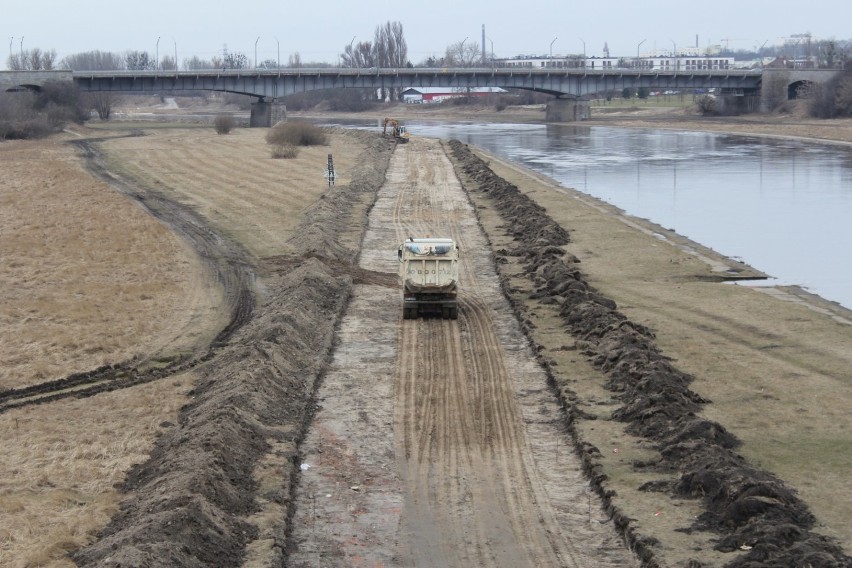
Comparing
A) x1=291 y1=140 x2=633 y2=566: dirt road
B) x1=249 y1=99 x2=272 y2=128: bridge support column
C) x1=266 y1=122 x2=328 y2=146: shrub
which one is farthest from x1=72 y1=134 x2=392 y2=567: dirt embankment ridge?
x1=249 y1=99 x2=272 y2=128: bridge support column

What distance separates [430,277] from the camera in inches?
1126

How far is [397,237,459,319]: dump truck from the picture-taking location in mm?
28469

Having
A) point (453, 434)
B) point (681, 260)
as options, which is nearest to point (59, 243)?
point (681, 260)

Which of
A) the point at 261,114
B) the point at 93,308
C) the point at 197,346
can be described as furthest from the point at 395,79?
the point at 197,346

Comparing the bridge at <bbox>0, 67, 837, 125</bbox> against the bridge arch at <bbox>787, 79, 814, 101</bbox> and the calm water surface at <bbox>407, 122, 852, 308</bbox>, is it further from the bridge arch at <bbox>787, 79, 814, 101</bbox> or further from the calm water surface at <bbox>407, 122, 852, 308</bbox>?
the calm water surface at <bbox>407, 122, 852, 308</bbox>

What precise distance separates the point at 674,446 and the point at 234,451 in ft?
22.9

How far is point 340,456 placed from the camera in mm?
19234

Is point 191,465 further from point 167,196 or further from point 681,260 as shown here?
point 167,196

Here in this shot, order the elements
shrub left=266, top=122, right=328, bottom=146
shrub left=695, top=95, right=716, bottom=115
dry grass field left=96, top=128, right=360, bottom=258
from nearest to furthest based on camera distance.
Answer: dry grass field left=96, top=128, right=360, bottom=258 < shrub left=266, top=122, right=328, bottom=146 < shrub left=695, top=95, right=716, bottom=115

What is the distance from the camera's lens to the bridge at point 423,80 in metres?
136

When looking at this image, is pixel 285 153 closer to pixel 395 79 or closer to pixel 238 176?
pixel 238 176

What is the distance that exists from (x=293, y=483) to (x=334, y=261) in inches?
794

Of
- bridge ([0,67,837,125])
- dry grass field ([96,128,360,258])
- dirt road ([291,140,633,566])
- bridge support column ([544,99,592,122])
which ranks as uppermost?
bridge ([0,67,837,125])

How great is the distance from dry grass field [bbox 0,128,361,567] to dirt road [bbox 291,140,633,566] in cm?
320
